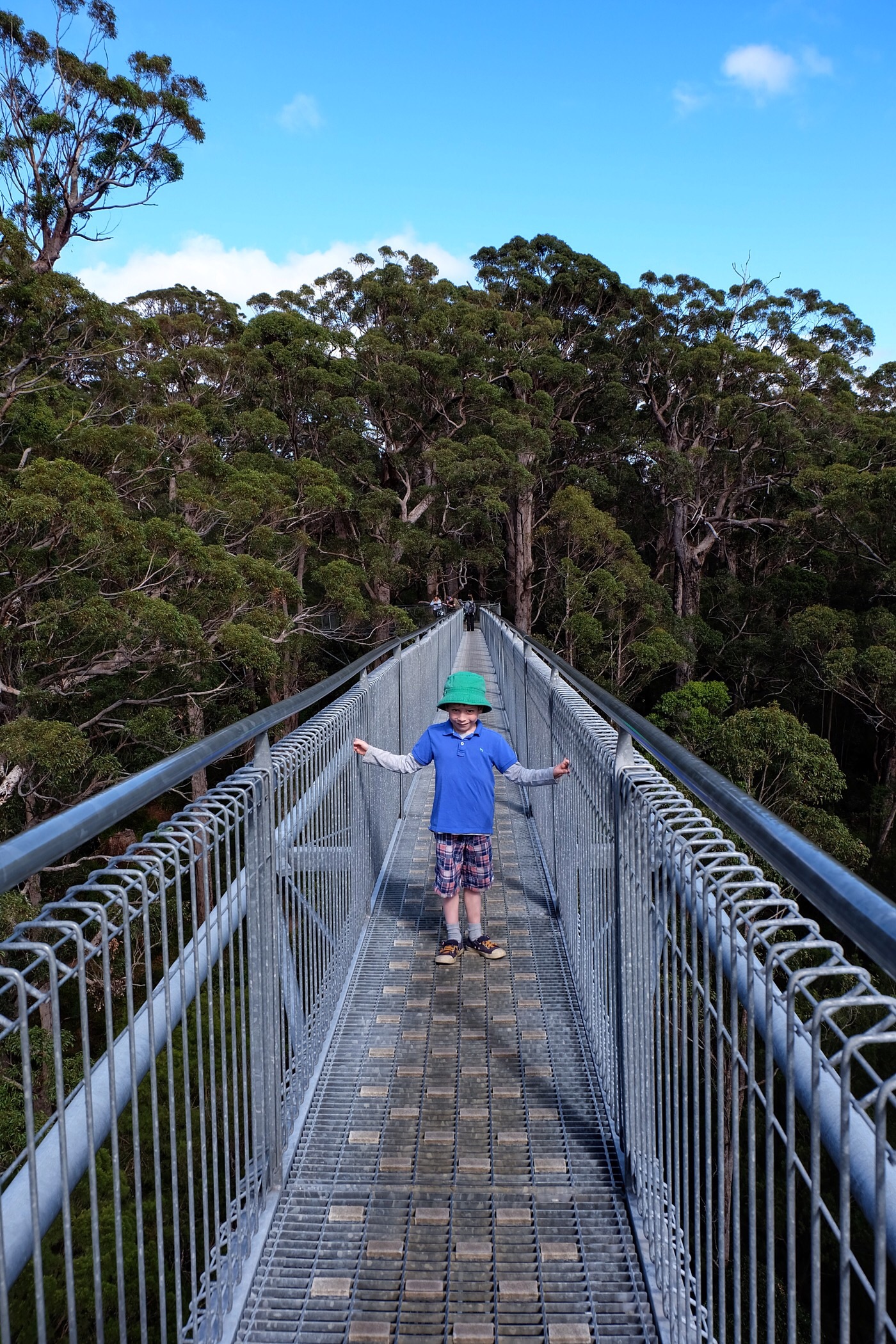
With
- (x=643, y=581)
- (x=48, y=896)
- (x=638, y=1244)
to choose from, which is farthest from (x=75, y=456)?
(x=643, y=581)

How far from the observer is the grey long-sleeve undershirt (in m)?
4.07

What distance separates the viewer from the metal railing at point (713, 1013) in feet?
4.00

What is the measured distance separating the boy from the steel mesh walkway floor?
→ 45 cm

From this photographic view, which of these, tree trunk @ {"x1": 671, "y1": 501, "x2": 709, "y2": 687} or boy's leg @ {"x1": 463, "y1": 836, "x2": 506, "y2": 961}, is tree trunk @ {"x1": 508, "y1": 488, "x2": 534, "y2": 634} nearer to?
tree trunk @ {"x1": 671, "y1": 501, "x2": 709, "y2": 687}

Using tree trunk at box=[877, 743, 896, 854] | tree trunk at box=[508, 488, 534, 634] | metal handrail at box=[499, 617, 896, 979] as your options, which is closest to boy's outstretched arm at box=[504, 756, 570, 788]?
metal handrail at box=[499, 617, 896, 979]

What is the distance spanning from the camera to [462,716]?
4125mm

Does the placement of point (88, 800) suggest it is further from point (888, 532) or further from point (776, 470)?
point (776, 470)

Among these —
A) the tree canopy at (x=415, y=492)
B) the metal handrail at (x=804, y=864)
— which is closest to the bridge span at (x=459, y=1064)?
the metal handrail at (x=804, y=864)

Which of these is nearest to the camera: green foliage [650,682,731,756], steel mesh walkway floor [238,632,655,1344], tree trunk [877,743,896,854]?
steel mesh walkway floor [238,632,655,1344]

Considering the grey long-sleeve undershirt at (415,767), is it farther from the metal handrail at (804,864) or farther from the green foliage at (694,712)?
the green foliage at (694,712)

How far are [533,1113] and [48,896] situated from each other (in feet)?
51.3

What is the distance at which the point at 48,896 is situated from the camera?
1680 cm

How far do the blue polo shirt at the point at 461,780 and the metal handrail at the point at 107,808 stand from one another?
60.7 inches

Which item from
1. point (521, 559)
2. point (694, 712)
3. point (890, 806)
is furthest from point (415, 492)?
point (890, 806)
